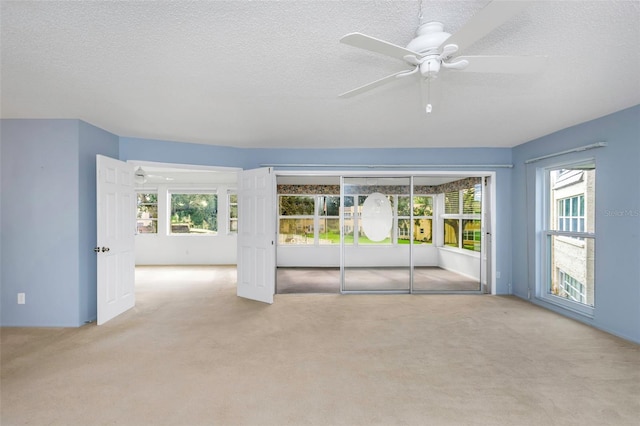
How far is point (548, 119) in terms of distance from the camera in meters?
3.63

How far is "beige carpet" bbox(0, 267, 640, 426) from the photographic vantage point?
2.06 meters

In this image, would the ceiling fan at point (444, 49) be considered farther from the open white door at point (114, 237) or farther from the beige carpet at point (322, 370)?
the open white door at point (114, 237)

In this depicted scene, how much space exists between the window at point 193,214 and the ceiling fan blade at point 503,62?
24.1ft

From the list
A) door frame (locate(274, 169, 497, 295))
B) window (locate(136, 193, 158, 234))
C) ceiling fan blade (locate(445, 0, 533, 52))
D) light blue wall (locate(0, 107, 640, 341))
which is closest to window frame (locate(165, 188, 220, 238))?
window (locate(136, 193, 158, 234))

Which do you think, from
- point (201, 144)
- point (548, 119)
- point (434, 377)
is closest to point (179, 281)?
point (201, 144)

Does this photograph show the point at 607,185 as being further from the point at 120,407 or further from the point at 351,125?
the point at 120,407

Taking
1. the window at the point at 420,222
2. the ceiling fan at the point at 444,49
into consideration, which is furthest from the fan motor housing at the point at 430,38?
the window at the point at 420,222

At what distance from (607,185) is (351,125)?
2879 mm

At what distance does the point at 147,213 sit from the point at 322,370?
7.23 meters

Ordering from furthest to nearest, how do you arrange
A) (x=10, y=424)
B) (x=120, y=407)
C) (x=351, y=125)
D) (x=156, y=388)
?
1. (x=351, y=125)
2. (x=156, y=388)
3. (x=120, y=407)
4. (x=10, y=424)

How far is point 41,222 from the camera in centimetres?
358

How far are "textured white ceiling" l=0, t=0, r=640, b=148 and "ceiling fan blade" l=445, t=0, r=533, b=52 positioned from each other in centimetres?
26

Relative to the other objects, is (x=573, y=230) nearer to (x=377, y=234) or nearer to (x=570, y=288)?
(x=570, y=288)

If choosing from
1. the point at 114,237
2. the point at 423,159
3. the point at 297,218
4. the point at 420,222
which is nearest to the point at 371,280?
the point at 420,222
